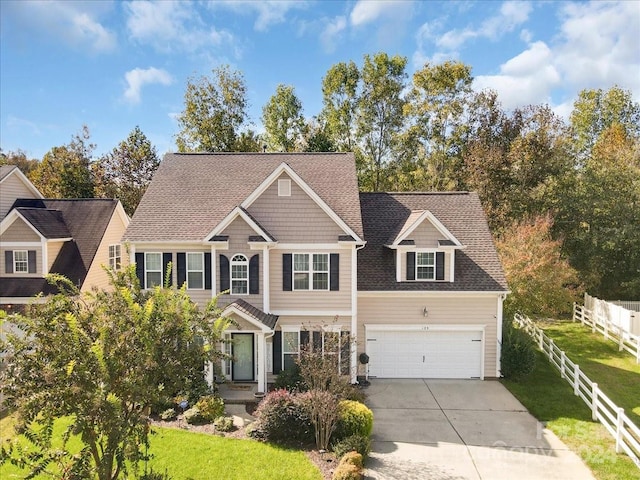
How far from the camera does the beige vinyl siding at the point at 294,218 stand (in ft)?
→ 56.0

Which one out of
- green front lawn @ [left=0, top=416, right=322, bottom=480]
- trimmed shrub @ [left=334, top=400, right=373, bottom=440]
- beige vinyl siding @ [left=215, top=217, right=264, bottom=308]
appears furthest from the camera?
beige vinyl siding @ [left=215, top=217, right=264, bottom=308]

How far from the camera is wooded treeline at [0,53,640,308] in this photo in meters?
31.0

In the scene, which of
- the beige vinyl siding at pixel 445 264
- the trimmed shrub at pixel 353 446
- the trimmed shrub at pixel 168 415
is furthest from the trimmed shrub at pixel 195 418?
the beige vinyl siding at pixel 445 264

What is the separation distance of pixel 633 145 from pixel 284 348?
36.6 m

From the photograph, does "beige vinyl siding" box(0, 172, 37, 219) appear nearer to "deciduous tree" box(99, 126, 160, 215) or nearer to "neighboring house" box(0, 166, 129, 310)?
"neighboring house" box(0, 166, 129, 310)

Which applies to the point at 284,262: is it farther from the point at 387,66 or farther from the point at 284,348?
the point at 387,66

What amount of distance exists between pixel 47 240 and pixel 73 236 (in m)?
1.61

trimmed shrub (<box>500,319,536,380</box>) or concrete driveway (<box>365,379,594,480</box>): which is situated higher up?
trimmed shrub (<box>500,319,536,380</box>)

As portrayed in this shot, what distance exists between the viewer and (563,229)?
32.3 m

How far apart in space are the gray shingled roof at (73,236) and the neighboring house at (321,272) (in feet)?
16.4

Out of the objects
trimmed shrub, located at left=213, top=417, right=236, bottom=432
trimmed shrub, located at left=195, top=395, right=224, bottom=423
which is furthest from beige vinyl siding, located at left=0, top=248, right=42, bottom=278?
trimmed shrub, located at left=213, top=417, right=236, bottom=432

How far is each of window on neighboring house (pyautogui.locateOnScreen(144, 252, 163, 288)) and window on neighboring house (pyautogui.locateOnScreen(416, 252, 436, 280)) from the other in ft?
34.5

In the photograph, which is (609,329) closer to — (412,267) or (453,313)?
(453,313)

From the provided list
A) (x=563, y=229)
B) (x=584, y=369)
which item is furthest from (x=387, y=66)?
(x=584, y=369)
